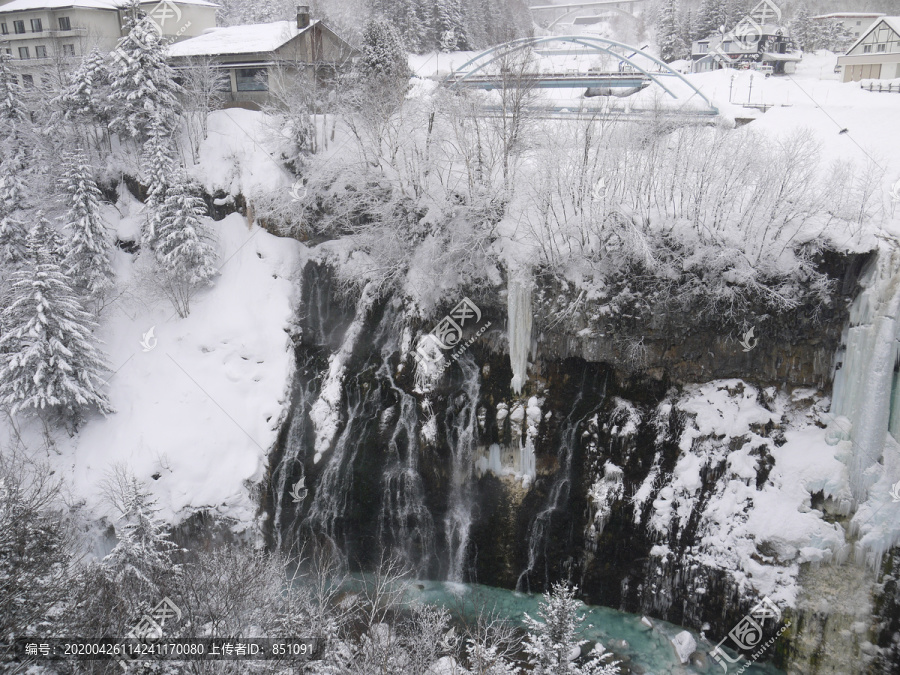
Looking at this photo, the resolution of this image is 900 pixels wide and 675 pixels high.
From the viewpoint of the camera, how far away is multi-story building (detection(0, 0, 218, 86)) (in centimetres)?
3284

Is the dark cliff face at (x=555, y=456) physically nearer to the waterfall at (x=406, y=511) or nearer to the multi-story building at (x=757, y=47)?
the waterfall at (x=406, y=511)

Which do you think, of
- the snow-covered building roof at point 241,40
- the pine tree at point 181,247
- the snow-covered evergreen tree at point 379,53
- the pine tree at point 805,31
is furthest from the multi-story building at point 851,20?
the pine tree at point 181,247

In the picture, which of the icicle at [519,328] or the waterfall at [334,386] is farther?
the waterfall at [334,386]

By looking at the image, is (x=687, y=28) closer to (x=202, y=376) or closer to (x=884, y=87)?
(x=884, y=87)

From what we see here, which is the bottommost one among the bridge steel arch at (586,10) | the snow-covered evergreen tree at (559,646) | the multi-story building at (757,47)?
the snow-covered evergreen tree at (559,646)

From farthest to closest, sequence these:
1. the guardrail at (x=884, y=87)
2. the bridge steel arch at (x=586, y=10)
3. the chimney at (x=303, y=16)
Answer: the bridge steel arch at (x=586, y=10) → the chimney at (x=303, y=16) → the guardrail at (x=884, y=87)

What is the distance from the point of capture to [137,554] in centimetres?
1414

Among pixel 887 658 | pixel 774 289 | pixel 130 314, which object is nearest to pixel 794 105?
pixel 774 289

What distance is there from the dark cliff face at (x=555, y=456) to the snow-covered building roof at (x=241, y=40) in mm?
18966

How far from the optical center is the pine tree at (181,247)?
→ 69.9 feet

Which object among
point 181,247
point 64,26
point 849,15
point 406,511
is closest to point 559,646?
point 406,511

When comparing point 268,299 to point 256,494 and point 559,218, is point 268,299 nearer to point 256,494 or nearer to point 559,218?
point 256,494

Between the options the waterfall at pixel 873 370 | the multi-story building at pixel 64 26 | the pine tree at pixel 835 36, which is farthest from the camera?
the pine tree at pixel 835 36

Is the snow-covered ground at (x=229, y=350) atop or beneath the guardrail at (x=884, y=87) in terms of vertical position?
beneath
